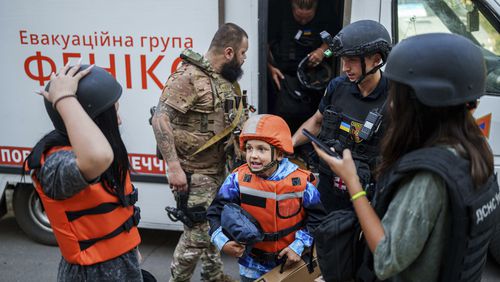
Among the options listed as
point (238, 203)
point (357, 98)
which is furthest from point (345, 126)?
point (238, 203)

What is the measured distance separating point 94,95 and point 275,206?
1044 mm

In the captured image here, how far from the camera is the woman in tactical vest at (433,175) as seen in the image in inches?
58.1

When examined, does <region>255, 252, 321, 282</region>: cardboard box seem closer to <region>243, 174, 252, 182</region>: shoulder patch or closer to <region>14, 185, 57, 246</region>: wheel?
<region>243, 174, 252, 182</region>: shoulder patch

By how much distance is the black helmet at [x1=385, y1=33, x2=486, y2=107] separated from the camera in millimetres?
1511

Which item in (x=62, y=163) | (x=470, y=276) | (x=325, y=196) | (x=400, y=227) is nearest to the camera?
(x=400, y=227)

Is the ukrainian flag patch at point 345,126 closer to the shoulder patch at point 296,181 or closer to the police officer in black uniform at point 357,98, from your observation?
the police officer in black uniform at point 357,98

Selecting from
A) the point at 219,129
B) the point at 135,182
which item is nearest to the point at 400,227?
the point at 219,129

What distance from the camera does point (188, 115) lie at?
10.8 feet

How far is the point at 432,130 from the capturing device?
5.28 ft

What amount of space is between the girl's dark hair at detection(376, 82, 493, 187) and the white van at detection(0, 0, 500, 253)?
1993mm

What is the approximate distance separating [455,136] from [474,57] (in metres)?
0.25

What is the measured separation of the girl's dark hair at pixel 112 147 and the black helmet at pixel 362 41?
133 cm

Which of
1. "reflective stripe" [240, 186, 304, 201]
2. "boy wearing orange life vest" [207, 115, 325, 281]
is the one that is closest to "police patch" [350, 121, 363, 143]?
"boy wearing orange life vest" [207, 115, 325, 281]

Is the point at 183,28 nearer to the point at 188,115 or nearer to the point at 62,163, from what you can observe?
the point at 188,115
